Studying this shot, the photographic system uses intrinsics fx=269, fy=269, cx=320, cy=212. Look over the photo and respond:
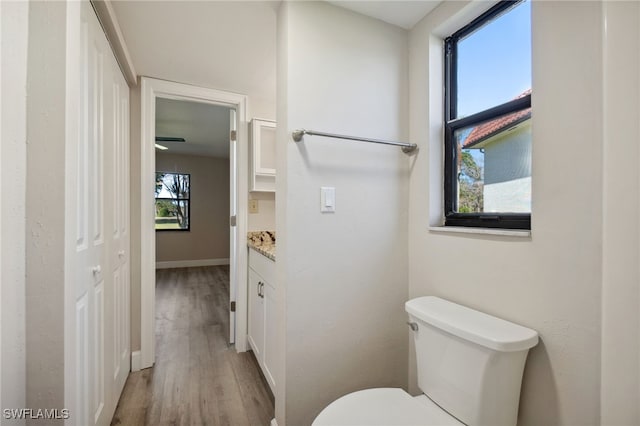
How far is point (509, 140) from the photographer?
1.08 meters

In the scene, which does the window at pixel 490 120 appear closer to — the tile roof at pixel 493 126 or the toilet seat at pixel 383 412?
the tile roof at pixel 493 126

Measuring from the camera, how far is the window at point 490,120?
1032 mm

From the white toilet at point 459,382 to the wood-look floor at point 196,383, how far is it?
84 cm

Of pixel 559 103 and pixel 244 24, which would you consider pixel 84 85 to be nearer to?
pixel 244 24

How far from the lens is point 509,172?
3.51 feet

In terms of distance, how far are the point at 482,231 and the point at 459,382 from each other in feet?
1.84

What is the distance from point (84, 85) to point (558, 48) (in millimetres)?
1679

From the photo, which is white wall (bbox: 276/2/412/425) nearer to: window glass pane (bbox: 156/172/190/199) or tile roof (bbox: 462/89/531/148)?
tile roof (bbox: 462/89/531/148)

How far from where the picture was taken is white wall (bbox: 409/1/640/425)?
26.6 inches

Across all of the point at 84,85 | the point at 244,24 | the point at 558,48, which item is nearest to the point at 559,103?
the point at 558,48

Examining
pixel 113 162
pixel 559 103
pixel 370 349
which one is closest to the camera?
pixel 559 103

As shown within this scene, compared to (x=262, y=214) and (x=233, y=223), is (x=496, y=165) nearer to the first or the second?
(x=262, y=214)

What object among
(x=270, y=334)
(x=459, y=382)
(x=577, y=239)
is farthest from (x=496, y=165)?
(x=270, y=334)

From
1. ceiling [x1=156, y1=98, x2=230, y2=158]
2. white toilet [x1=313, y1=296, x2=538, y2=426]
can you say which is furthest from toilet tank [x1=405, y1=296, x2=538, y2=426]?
ceiling [x1=156, y1=98, x2=230, y2=158]
